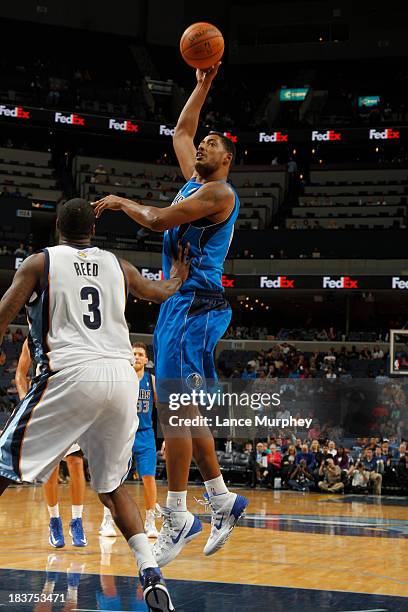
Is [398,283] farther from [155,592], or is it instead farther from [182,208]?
[155,592]

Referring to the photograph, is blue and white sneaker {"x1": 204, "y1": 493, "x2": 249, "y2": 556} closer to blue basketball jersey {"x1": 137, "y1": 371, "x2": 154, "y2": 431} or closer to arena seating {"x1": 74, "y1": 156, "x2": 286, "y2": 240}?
blue basketball jersey {"x1": 137, "y1": 371, "x2": 154, "y2": 431}

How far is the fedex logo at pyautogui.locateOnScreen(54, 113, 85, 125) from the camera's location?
1314 inches

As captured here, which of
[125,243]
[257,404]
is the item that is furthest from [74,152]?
[257,404]

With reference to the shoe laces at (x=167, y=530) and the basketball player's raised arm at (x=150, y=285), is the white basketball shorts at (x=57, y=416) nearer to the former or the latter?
the basketball player's raised arm at (x=150, y=285)

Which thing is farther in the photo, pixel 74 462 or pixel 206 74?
pixel 74 462

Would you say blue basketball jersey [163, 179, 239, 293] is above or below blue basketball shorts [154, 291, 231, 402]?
above

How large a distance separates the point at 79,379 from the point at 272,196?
30.4 metres

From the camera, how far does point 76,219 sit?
4461 millimetres

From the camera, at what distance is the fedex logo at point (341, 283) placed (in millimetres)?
28344

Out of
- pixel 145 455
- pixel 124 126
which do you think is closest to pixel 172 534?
pixel 145 455

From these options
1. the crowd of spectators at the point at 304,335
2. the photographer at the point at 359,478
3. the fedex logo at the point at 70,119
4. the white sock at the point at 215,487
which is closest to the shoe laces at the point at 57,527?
the white sock at the point at 215,487

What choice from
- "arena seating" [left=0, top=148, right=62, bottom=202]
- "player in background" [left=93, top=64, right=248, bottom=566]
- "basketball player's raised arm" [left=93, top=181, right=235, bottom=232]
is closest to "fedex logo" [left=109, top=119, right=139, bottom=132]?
"arena seating" [left=0, top=148, right=62, bottom=202]

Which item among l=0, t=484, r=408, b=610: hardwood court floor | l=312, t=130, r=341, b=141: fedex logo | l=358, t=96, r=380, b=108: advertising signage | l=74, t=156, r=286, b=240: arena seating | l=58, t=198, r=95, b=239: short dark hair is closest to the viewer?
l=58, t=198, r=95, b=239: short dark hair

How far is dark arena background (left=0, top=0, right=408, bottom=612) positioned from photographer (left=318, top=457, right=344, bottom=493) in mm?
29
